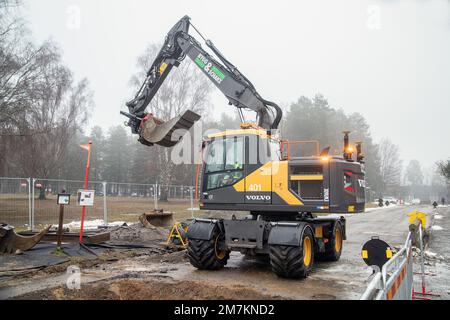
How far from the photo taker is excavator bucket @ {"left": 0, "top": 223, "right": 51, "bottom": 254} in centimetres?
880

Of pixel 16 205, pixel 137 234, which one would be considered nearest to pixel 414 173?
pixel 137 234

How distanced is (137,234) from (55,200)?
14.6 feet

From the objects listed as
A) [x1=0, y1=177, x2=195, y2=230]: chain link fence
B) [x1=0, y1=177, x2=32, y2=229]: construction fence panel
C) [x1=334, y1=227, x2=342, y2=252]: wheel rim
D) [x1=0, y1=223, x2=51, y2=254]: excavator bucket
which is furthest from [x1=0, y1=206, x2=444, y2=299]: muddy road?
[x1=0, y1=177, x2=32, y2=229]: construction fence panel

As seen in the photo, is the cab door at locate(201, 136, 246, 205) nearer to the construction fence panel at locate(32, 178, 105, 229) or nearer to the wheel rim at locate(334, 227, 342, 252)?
the wheel rim at locate(334, 227, 342, 252)

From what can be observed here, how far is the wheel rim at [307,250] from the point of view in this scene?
25.3 feet

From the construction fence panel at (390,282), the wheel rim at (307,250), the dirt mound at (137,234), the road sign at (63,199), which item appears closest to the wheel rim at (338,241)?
the wheel rim at (307,250)

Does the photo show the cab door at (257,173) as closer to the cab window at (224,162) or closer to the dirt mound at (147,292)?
the cab window at (224,162)

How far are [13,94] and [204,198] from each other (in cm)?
1349

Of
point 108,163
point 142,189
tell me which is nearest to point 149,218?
point 142,189

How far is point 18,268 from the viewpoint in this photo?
24.9ft

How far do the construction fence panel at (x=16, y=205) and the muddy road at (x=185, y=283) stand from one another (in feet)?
22.2

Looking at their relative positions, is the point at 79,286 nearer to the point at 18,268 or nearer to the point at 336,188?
the point at 18,268

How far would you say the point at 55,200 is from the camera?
1435 centimetres

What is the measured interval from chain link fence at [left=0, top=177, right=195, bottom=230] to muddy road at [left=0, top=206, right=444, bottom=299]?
2900 millimetres
